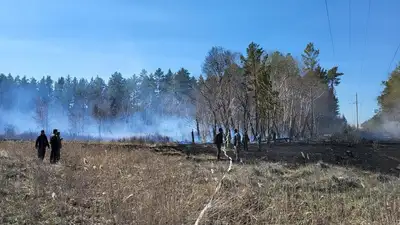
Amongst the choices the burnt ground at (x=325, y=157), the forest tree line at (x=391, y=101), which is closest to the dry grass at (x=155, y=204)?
the burnt ground at (x=325, y=157)

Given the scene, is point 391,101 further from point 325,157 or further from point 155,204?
point 155,204

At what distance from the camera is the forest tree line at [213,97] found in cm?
4781

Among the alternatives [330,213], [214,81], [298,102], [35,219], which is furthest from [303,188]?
[298,102]

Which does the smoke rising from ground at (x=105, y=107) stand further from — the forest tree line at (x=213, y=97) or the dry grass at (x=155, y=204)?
the dry grass at (x=155, y=204)

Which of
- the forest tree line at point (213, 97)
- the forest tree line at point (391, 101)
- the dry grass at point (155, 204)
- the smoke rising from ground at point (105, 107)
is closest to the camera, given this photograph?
the dry grass at point (155, 204)

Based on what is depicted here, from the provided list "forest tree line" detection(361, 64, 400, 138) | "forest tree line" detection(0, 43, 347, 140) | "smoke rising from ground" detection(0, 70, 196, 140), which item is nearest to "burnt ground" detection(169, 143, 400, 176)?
"forest tree line" detection(0, 43, 347, 140)

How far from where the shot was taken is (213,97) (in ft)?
166

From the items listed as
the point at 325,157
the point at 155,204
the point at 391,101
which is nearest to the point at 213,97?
the point at 325,157

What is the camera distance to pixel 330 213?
25.6 ft

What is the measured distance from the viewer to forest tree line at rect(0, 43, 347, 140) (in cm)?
4781

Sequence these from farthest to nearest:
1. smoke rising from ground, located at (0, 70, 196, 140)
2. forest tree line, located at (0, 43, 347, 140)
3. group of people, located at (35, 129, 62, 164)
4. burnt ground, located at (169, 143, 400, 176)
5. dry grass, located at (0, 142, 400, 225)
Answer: smoke rising from ground, located at (0, 70, 196, 140)
forest tree line, located at (0, 43, 347, 140)
burnt ground, located at (169, 143, 400, 176)
group of people, located at (35, 129, 62, 164)
dry grass, located at (0, 142, 400, 225)

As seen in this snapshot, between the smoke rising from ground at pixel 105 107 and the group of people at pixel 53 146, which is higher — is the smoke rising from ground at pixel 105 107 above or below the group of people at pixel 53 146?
above

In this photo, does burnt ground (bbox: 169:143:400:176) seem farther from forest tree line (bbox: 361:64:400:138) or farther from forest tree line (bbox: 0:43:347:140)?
forest tree line (bbox: 361:64:400:138)

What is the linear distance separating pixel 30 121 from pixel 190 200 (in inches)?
3030
